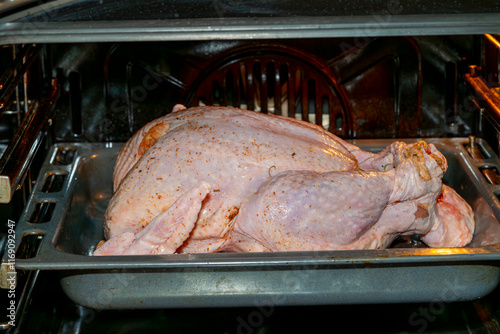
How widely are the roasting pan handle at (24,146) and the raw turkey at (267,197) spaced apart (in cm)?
36

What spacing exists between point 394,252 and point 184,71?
1.41 m

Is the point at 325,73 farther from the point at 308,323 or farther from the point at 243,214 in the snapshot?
the point at 308,323

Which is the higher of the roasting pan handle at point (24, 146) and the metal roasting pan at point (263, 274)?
the roasting pan handle at point (24, 146)

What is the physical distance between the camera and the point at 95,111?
125 inches

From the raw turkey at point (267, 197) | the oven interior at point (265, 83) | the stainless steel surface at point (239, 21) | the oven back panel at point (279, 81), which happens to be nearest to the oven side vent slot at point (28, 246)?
Result: the raw turkey at point (267, 197)

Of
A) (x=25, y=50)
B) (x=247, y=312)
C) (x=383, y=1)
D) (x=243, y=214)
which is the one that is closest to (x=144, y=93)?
(x=25, y=50)

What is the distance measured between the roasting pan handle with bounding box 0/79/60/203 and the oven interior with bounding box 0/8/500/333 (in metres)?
0.22

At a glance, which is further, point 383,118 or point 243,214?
point 383,118

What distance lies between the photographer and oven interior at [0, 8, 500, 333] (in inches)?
121

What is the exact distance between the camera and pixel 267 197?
2.40m

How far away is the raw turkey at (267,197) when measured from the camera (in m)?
2.38

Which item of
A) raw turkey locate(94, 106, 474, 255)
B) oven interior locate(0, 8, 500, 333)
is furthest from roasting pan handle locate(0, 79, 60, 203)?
raw turkey locate(94, 106, 474, 255)

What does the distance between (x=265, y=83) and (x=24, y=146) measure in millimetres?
1181

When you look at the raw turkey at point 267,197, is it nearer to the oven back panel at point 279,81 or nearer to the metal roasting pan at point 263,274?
the metal roasting pan at point 263,274
